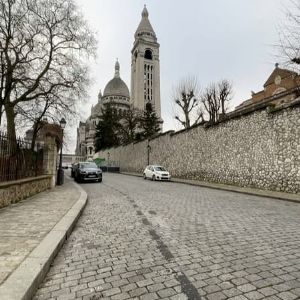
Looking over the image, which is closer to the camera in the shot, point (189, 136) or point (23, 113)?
point (23, 113)

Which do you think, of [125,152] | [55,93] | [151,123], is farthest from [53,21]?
[151,123]

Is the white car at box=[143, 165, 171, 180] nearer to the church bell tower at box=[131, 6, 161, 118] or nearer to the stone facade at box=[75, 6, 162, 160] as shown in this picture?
the church bell tower at box=[131, 6, 161, 118]

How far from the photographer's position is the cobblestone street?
3.38 metres

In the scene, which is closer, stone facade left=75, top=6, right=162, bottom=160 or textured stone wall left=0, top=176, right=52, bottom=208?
textured stone wall left=0, top=176, right=52, bottom=208

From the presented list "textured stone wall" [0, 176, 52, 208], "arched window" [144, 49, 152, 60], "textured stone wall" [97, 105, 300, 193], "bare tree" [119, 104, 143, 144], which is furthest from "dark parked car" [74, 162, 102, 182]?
"arched window" [144, 49, 152, 60]

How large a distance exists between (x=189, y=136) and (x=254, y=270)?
78.1 ft

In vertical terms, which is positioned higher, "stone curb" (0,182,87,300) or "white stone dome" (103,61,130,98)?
"white stone dome" (103,61,130,98)

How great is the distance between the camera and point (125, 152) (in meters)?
49.5

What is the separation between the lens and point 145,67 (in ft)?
323

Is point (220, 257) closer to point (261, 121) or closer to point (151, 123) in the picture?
point (261, 121)

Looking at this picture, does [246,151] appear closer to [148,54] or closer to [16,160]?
[16,160]

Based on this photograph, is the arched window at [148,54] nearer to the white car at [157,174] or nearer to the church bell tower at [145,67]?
the church bell tower at [145,67]

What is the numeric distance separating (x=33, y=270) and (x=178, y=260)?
6.63 feet

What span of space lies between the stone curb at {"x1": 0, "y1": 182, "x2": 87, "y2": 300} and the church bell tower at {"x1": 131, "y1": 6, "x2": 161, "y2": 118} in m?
89.9
